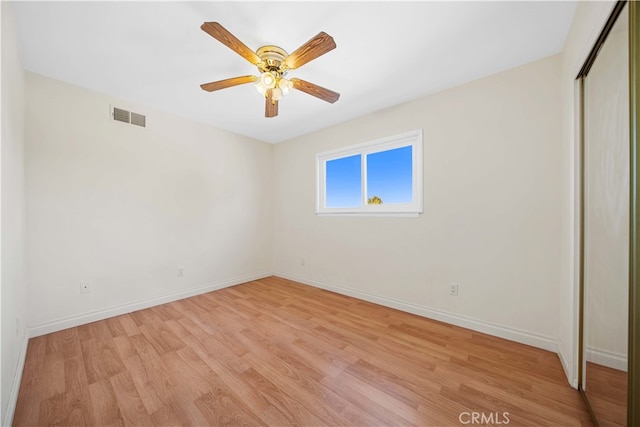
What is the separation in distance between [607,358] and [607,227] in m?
0.62

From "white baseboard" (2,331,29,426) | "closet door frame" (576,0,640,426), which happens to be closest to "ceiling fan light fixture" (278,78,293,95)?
"closet door frame" (576,0,640,426)

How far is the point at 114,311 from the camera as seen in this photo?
246 centimetres

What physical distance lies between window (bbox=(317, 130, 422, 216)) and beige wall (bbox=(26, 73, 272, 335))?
147cm

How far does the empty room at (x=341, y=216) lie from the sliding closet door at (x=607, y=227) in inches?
0.7

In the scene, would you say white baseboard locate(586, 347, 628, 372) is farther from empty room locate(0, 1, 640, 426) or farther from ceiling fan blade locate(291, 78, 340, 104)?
ceiling fan blade locate(291, 78, 340, 104)

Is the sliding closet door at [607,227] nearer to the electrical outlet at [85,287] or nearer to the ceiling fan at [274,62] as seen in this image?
the ceiling fan at [274,62]

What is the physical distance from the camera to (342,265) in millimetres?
3193

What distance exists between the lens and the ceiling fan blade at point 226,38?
1250 mm

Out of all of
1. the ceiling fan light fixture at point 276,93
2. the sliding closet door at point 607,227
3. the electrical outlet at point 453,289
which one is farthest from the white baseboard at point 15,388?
the electrical outlet at point 453,289

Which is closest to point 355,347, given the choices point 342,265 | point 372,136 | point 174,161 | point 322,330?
point 322,330

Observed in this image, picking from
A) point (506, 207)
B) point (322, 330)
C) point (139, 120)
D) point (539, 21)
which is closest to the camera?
point (539, 21)

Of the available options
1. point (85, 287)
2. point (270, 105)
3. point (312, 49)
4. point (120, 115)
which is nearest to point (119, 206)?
point (85, 287)

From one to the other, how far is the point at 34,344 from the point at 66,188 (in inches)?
54.2

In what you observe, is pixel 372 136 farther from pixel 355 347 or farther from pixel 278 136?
pixel 355 347
